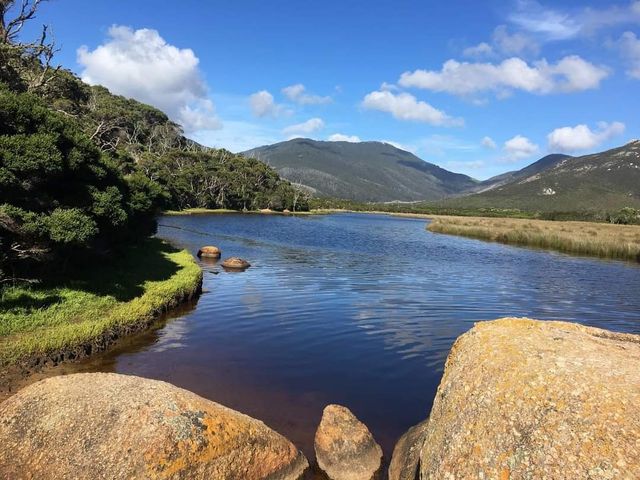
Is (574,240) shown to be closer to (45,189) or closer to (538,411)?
(45,189)

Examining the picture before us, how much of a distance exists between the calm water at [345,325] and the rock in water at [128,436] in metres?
2.65

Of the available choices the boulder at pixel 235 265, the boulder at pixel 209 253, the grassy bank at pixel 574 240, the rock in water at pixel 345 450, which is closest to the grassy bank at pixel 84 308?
the boulder at pixel 235 265

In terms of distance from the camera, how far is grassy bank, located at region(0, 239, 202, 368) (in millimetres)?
14634

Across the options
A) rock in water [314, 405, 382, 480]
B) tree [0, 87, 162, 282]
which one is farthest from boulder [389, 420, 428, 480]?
tree [0, 87, 162, 282]

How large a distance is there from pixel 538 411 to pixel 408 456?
14.7 ft

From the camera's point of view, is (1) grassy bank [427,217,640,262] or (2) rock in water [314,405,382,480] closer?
(2) rock in water [314,405,382,480]

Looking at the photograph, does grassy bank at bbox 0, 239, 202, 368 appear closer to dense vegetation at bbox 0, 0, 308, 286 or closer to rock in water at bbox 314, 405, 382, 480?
dense vegetation at bbox 0, 0, 308, 286

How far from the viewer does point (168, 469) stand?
7688 millimetres

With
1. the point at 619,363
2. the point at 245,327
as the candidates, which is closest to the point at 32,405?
the point at 619,363

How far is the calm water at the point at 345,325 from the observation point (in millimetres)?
14031

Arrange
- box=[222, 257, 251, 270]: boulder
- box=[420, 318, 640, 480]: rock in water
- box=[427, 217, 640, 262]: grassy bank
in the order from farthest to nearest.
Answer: box=[427, 217, 640, 262]: grassy bank, box=[222, 257, 251, 270]: boulder, box=[420, 318, 640, 480]: rock in water

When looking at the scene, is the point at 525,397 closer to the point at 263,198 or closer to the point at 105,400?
the point at 105,400

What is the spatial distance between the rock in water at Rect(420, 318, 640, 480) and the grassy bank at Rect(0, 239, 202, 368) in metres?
13.0

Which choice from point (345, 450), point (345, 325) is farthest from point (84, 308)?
point (345, 450)
